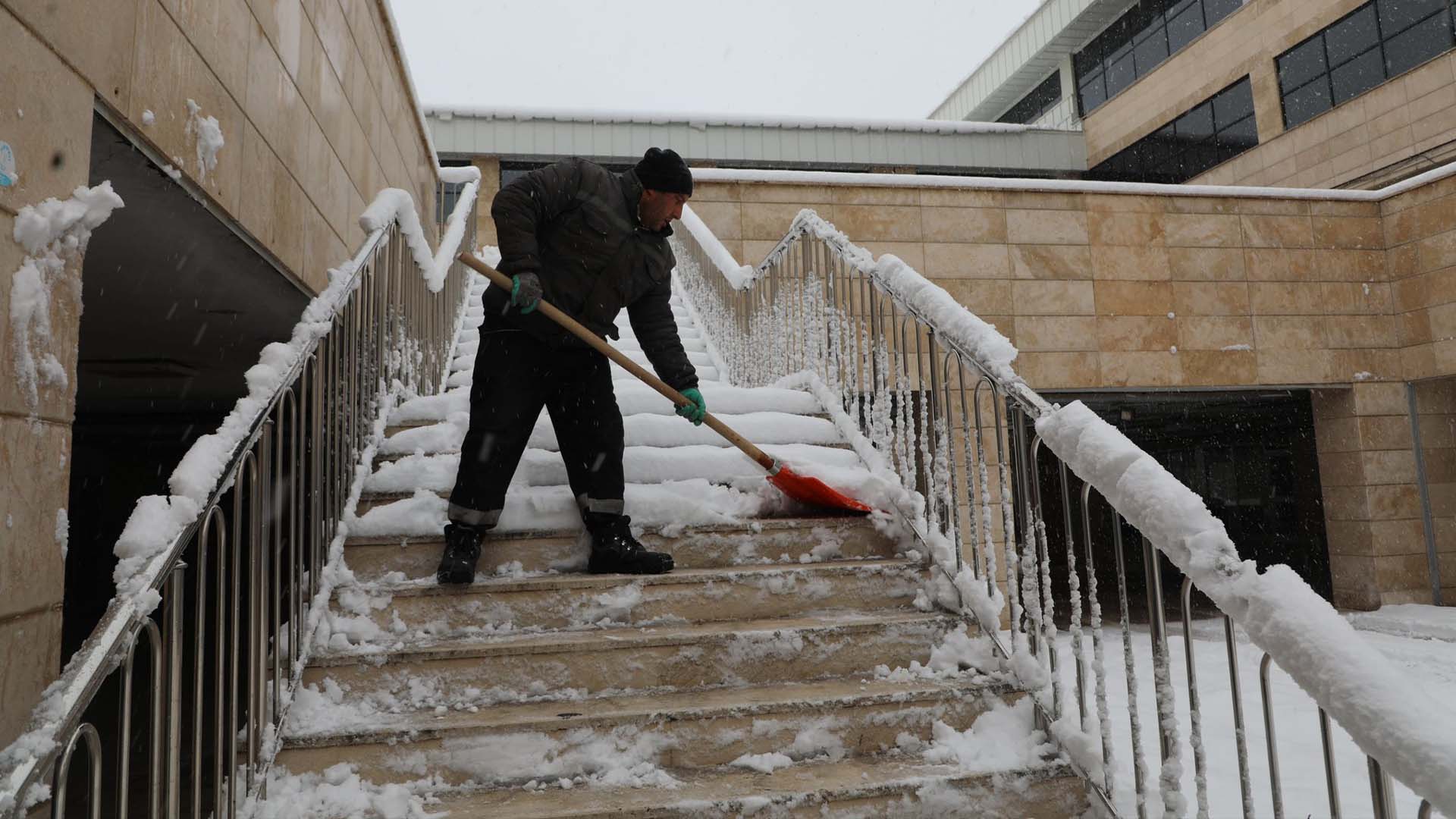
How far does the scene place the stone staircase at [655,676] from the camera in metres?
2.49

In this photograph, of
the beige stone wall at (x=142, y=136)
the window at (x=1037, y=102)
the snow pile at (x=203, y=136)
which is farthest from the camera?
the window at (x=1037, y=102)

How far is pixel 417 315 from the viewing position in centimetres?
509

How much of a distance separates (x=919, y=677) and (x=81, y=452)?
9.13 metres

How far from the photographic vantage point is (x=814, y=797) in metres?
2.40

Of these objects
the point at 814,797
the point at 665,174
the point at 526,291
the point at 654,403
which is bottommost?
the point at 814,797

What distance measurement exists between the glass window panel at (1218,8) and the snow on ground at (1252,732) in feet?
43.6

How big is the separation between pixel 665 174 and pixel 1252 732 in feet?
15.5

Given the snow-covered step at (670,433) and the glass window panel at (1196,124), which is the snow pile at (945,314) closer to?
the snow-covered step at (670,433)

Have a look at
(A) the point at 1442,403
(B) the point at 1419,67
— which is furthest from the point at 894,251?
(B) the point at 1419,67

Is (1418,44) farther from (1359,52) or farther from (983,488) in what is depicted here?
(983,488)

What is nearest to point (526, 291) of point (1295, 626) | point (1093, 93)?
point (1295, 626)

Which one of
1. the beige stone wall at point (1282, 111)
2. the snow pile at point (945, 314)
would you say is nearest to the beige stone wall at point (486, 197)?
the snow pile at point (945, 314)

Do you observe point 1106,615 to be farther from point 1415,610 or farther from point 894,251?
point 894,251

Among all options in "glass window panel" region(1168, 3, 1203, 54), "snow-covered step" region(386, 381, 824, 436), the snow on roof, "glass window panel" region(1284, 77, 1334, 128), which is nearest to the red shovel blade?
"snow-covered step" region(386, 381, 824, 436)
